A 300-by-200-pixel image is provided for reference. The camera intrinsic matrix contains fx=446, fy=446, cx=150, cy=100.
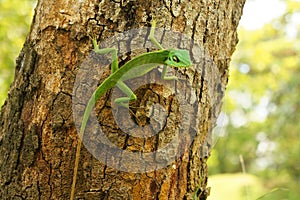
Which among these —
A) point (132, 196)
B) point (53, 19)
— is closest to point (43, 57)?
point (53, 19)

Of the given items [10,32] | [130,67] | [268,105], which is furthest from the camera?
[268,105]

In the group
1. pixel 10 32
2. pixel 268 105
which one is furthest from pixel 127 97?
pixel 268 105

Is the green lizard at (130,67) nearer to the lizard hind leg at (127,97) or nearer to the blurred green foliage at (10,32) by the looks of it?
the lizard hind leg at (127,97)

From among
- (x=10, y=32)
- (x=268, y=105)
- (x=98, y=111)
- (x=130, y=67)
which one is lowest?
(x=98, y=111)

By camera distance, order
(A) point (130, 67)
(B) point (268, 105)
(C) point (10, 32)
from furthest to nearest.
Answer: (B) point (268, 105)
(C) point (10, 32)
(A) point (130, 67)

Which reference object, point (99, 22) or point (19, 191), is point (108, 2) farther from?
point (19, 191)

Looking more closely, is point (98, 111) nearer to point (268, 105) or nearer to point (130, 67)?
point (130, 67)

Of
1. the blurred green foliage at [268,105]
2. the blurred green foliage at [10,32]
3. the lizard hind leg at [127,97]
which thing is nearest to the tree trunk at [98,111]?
the lizard hind leg at [127,97]
